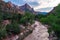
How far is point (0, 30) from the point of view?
24078 mm

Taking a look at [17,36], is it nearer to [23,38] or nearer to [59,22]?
[23,38]

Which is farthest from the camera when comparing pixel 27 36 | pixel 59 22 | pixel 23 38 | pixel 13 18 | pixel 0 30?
pixel 13 18

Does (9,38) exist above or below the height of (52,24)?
below

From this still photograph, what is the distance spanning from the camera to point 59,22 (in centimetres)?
1361

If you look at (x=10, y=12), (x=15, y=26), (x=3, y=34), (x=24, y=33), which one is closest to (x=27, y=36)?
(x=24, y=33)

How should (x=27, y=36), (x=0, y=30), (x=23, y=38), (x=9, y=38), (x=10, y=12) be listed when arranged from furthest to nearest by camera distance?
(x=10, y=12), (x=27, y=36), (x=23, y=38), (x=9, y=38), (x=0, y=30)

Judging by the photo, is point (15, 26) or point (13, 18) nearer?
point (15, 26)

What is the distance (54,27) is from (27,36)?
15.9m

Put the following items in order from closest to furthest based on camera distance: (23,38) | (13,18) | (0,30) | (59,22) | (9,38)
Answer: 1. (59,22)
2. (0,30)
3. (9,38)
4. (23,38)
5. (13,18)

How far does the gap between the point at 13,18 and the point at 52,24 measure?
20.5 meters

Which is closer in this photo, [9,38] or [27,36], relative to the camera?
[9,38]

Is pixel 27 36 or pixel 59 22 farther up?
pixel 59 22

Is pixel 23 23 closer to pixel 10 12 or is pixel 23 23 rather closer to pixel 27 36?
pixel 10 12

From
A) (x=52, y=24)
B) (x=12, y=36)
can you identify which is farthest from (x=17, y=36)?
(x=52, y=24)
